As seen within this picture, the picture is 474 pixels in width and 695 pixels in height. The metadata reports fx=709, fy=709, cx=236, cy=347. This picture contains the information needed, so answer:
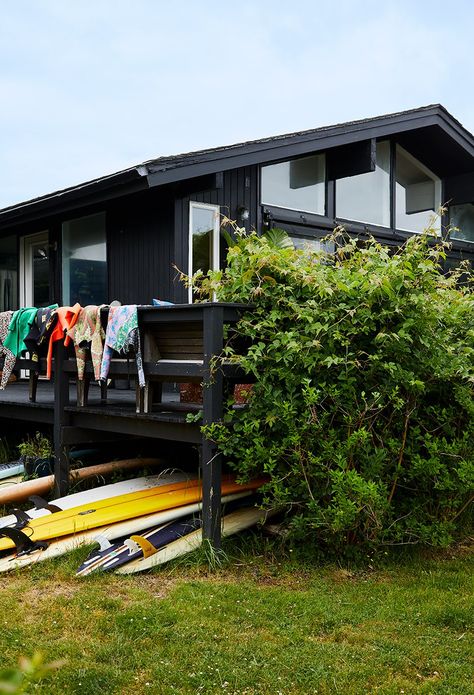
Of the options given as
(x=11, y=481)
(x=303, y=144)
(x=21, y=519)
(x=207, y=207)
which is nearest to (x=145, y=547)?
(x=21, y=519)

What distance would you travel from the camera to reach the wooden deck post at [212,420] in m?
4.28

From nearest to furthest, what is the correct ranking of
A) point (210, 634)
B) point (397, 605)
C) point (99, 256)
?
point (210, 634)
point (397, 605)
point (99, 256)

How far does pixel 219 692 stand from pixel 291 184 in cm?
753

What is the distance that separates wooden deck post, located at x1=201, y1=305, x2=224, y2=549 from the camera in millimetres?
4281

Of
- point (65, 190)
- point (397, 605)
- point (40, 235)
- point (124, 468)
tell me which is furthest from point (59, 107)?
point (397, 605)

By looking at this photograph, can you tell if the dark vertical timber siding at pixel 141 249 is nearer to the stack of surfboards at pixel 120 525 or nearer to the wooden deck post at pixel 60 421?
the wooden deck post at pixel 60 421

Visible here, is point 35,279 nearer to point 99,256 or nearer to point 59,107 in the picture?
point 99,256

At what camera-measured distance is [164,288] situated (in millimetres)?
8062

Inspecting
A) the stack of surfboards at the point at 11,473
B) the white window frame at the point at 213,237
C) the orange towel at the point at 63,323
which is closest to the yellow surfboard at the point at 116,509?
the orange towel at the point at 63,323

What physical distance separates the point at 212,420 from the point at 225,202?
4.78 meters

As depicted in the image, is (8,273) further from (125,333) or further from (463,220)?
(463,220)

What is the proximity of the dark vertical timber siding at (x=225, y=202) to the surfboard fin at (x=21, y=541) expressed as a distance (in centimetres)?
408

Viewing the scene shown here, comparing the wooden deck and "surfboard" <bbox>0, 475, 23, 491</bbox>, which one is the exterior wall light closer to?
the wooden deck

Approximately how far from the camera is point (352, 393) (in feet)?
13.6
